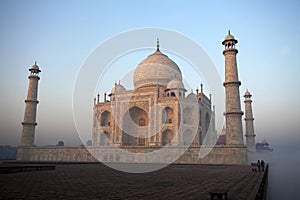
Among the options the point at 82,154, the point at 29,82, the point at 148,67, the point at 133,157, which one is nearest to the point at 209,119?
the point at 148,67

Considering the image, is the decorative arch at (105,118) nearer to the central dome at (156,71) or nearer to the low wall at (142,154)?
the central dome at (156,71)

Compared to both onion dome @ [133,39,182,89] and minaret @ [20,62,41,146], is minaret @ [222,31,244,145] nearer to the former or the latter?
onion dome @ [133,39,182,89]

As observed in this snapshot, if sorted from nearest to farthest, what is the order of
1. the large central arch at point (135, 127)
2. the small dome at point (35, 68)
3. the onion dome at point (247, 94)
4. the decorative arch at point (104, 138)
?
the large central arch at point (135, 127)
the small dome at point (35, 68)
the decorative arch at point (104, 138)
the onion dome at point (247, 94)

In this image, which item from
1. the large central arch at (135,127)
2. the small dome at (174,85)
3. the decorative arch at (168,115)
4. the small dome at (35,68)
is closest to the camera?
the decorative arch at (168,115)

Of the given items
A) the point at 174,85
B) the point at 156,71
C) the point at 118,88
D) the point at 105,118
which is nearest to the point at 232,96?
the point at 174,85

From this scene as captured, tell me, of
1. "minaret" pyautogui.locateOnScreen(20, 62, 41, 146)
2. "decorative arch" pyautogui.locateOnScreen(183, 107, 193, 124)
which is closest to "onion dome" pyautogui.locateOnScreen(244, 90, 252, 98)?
"decorative arch" pyautogui.locateOnScreen(183, 107, 193, 124)

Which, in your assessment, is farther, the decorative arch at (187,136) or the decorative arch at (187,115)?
the decorative arch at (187,115)

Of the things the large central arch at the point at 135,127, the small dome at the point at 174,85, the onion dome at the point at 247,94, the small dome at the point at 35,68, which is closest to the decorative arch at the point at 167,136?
the large central arch at the point at 135,127
